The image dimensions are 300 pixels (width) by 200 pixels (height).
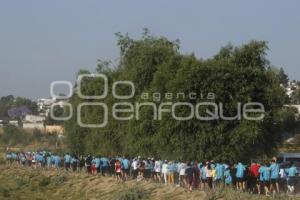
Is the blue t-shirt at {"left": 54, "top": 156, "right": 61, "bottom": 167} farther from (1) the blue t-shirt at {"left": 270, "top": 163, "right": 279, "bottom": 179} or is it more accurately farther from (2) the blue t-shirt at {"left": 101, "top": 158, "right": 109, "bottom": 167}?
(1) the blue t-shirt at {"left": 270, "top": 163, "right": 279, "bottom": 179}

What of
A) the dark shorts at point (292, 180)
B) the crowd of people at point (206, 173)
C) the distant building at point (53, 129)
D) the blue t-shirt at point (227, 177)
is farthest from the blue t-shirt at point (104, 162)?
the distant building at point (53, 129)

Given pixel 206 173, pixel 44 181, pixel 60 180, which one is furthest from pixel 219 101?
pixel 44 181

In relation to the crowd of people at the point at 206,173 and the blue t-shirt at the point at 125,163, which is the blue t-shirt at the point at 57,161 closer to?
the crowd of people at the point at 206,173

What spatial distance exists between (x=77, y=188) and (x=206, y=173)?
15614 millimetres

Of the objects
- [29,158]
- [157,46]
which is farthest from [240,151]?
[29,158]

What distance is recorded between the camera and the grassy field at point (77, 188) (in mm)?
28906

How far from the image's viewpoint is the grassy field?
28906mm

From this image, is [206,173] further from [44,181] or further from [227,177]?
[44,181]

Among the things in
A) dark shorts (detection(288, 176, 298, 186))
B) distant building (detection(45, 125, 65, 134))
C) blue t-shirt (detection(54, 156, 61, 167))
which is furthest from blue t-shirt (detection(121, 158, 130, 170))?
distant building (detection(45, 125, 65, 134))

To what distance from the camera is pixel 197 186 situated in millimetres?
29672

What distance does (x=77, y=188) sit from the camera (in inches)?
1650

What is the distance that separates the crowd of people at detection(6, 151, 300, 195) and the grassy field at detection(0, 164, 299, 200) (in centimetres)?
68

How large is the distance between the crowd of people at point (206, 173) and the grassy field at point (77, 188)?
68 cm

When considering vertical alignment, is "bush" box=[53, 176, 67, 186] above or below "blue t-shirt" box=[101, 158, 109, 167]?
below
